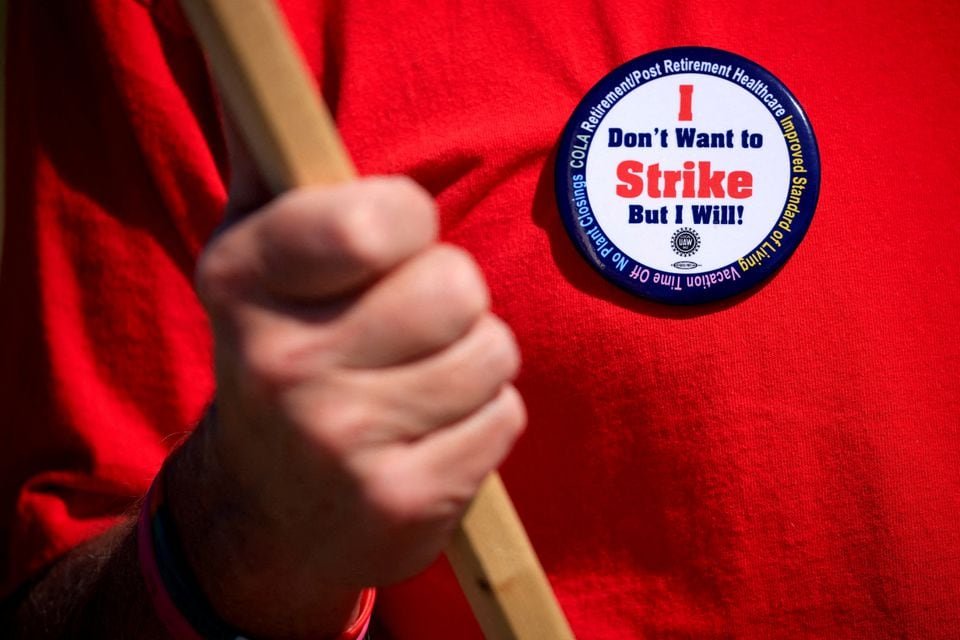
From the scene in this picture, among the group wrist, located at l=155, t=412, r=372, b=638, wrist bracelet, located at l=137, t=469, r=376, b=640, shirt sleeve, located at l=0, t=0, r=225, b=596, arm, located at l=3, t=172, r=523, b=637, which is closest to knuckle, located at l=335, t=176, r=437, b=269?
arm, located at l=3, t=172, r=523, b=637

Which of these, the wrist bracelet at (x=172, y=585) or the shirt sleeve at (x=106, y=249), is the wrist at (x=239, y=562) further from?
the shirt sleeve at (x=106, y=249)

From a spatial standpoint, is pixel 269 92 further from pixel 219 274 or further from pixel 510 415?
pixel 510 415

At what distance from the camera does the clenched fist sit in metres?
0.40

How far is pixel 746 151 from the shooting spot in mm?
725

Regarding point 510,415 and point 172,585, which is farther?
point 172,585

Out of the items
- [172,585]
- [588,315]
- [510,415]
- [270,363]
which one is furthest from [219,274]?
[588,315]

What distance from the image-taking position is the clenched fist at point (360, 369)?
397 millimetres

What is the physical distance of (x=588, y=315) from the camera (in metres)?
0.72

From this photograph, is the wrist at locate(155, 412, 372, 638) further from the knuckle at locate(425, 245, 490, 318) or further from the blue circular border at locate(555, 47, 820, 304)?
the blue circular border at locate(555, 47, 820, 304)

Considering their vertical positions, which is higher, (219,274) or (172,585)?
(219,274)

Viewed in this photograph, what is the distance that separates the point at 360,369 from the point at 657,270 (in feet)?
1.20

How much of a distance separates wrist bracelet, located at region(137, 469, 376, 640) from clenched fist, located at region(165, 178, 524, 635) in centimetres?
15

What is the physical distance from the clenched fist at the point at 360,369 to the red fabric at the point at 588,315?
29 cm

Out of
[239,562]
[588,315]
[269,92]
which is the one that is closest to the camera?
[269,92]
